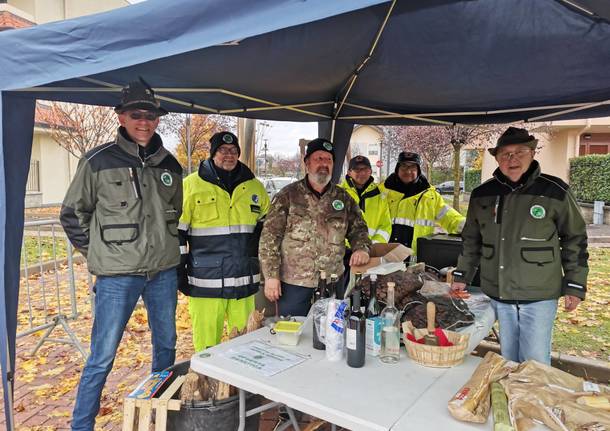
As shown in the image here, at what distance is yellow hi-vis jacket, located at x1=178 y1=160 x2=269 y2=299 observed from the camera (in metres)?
3.34

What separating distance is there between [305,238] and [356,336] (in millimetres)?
1308

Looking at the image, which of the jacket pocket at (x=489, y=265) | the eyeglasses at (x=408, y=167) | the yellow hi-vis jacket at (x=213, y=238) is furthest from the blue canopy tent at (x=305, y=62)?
the jacket pocket at (x=489, y=265)

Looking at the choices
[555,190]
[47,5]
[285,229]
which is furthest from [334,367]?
[47,5]

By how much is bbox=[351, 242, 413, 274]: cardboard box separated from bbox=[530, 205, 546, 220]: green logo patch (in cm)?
89

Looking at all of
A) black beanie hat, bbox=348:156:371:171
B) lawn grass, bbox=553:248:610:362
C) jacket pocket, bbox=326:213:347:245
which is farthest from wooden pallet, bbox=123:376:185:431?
lawn grass, bbox=553:248:610:362

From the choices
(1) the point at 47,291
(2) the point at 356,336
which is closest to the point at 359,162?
(2) the point at 356,336

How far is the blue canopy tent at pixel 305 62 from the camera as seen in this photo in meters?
1.79

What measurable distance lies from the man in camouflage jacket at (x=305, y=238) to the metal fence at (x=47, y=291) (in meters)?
2.08

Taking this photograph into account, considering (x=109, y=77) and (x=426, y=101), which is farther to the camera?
(x=426, y=101)

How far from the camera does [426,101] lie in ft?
14.3

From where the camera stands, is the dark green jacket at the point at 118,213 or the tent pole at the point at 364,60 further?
the tent pole at the point at 364,60

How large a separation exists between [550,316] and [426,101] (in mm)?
2471

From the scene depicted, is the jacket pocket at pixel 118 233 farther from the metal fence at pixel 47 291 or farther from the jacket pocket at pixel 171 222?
the metal fence at pixel 47 291

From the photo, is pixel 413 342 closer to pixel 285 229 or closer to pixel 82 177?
pixel 285 229
